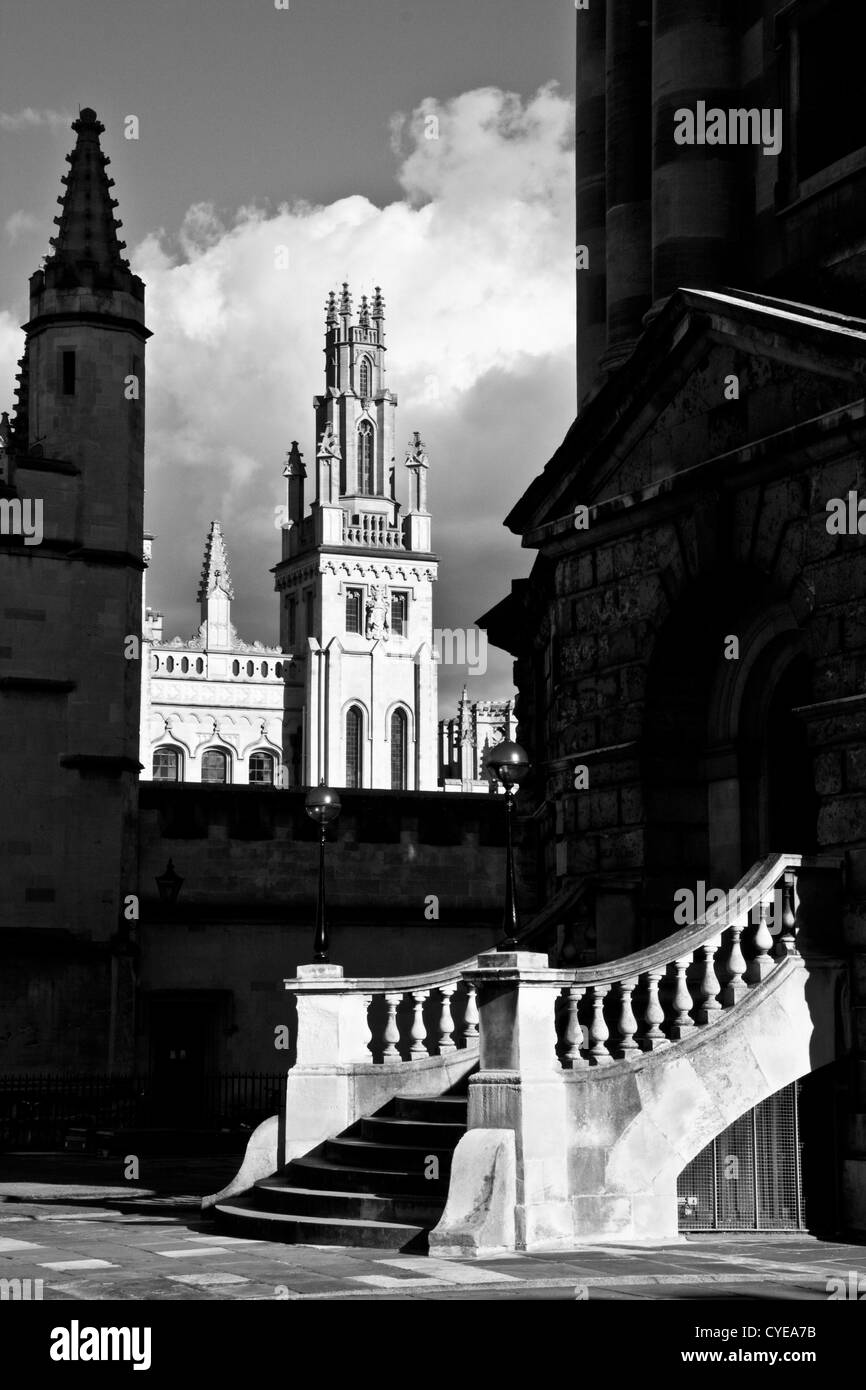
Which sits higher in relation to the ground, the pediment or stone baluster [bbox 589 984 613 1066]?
the pediment

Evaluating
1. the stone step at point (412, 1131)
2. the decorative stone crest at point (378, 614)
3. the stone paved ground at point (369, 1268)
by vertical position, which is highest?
the decorative stone crest at point (378, 614)

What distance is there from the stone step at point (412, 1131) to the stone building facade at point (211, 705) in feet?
318

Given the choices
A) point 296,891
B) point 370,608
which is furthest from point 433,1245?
point 370,608

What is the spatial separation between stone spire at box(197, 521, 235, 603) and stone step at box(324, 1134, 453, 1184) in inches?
4292

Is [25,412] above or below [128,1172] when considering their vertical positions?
above

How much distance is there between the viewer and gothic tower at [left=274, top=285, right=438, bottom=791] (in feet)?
414

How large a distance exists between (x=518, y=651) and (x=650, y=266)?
968cm

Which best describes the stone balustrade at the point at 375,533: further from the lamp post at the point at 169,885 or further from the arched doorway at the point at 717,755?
the arched doorway at the point at 717,755

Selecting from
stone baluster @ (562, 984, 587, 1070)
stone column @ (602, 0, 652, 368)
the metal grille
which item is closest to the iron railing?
stone column @ (602, 0, 652, 368)

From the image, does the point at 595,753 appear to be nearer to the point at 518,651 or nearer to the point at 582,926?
the point at 582,926

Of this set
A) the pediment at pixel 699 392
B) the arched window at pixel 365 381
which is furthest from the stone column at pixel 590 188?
the arched window at pixel 365 381

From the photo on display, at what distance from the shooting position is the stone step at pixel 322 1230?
15328 mm

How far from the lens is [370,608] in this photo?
13175 centimetres

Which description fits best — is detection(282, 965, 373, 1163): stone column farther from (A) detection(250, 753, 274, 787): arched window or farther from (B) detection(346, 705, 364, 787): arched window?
(B) detection(346, 705, 364, 787): arched window
